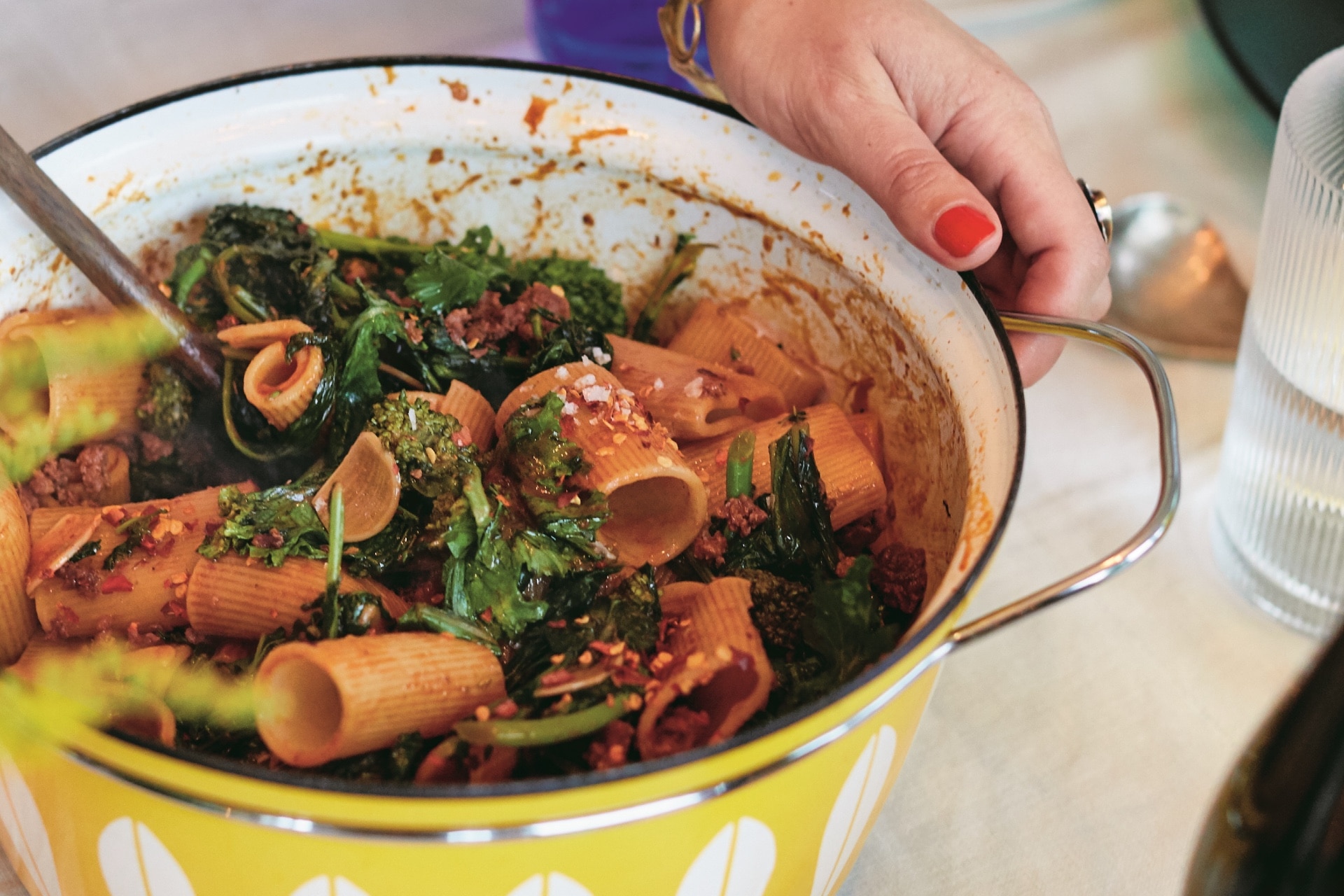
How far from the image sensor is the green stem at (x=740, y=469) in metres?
1.25

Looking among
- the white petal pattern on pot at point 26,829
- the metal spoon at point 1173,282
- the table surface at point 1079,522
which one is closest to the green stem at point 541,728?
the white petal pattern on pot at point 26,829

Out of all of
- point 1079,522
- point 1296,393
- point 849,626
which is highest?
point 849,626

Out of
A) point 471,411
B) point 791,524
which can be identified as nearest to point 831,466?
point 791,524

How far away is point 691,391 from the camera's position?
135cm

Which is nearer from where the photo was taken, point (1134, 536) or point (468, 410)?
point (1134, 536)

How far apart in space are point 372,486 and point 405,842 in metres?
0.53

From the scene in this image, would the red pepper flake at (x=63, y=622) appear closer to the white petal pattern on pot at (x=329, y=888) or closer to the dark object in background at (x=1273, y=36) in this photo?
the white petal pattern on pot at (x=329, y=888)

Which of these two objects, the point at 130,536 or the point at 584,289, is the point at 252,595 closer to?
the point at 130,536

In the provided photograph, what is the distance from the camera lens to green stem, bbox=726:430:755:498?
1.25 metres

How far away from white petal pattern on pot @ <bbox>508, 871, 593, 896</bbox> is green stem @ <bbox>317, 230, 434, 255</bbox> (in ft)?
3.30

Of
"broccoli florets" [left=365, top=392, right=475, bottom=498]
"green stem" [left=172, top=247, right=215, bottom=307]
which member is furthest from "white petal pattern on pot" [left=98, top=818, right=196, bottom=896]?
"green stem" [left=172, top=247, right=215, bottom=307]

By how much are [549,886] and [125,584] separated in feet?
2.07

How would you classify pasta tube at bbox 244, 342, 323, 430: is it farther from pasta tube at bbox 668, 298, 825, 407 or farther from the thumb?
the thumb

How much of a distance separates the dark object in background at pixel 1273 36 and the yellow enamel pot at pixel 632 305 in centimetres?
108
